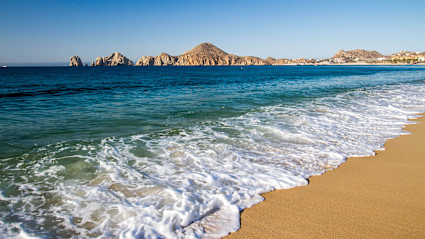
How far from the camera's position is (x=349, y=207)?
3.59 metres

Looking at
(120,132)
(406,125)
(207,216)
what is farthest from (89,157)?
(406,125)

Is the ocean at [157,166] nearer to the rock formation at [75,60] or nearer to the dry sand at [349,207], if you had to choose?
the dry sand at [349,207]

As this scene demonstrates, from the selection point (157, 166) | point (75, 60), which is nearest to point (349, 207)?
point (157, 166)

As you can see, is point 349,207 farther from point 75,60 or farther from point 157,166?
point 75,60

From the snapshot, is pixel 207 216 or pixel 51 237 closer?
pixel 51 237

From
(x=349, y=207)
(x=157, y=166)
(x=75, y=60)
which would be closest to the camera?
(x=349, y=207)

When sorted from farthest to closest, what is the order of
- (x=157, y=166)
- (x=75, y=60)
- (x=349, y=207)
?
(x=75, y=60), (x=157, y=166), (x=349, y=207)

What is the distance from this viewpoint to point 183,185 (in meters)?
4.29

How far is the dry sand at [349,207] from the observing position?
304 centimetres

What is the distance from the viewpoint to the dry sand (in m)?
3.04

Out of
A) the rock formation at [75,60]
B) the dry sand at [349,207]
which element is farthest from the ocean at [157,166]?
the rock formation at [75,60]

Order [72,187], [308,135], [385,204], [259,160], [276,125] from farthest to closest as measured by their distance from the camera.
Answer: [276,125] → [308,135] → [259,160] → [72,187] → [385,204]

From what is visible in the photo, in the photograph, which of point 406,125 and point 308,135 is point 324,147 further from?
Result: point 406,125

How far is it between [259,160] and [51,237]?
13.4 ft
